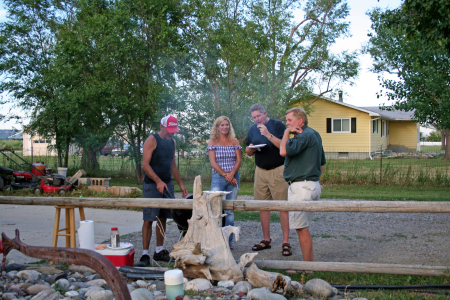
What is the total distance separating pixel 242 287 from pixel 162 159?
6.65ft

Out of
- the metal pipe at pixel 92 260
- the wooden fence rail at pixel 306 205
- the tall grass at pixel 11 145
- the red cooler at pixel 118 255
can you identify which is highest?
the tall grass at pixel 11 145

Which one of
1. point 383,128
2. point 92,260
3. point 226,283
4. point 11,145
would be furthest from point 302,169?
point 11,145

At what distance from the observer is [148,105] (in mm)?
13156

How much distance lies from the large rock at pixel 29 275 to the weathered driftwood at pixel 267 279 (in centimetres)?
215

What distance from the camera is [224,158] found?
17.6 feet

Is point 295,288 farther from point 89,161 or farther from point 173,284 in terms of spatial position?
point 89,161

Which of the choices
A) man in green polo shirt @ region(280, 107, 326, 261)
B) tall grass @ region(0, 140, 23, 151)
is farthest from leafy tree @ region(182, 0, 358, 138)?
tall grass @ region(0, 140, 23, 151)

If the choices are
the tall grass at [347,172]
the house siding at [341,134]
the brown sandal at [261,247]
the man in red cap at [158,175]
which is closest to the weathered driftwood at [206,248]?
the man in red cap at [158,175]

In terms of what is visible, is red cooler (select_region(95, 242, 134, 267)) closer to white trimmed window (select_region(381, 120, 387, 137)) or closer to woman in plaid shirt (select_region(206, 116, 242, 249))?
woman in plaid shirt (select_region(206, 116, 242, 249))

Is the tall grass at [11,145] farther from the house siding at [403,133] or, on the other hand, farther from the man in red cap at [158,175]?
the man in red cap at [158,175]

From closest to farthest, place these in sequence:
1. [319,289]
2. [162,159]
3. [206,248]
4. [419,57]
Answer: [319,289] < [206,248] < [162,159] < [419,57]

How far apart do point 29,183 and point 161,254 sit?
837 centimetres

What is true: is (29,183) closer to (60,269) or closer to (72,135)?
(72,135)

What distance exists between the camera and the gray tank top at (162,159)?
16.5 ft
